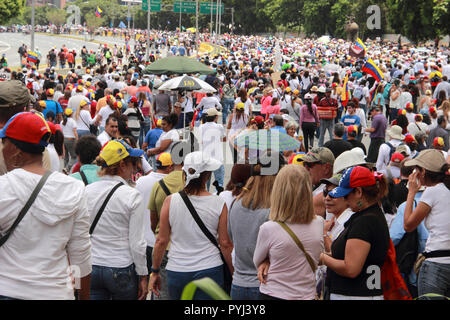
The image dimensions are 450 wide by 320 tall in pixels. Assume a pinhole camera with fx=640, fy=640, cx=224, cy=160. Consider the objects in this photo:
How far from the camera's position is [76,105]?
12875mm

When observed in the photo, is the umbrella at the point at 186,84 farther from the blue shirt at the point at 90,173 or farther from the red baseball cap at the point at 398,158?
the blue shirt at the point at 90,173

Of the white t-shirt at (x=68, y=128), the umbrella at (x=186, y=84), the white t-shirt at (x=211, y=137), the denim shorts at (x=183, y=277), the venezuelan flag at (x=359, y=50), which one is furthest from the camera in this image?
the venezuelan flag at (x=359, y=50)

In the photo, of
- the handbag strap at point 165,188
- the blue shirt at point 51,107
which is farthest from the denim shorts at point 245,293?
the blue shirt at point 51,107

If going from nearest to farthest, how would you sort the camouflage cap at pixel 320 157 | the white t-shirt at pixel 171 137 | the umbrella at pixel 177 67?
the camouflage cap at pixel 320 157
the white t-shirt at pixel 171 137
the umbrella at pixel 177 67

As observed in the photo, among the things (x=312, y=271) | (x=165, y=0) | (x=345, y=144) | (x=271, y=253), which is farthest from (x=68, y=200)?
(x=165, y=0)

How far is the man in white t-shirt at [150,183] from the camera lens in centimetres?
573

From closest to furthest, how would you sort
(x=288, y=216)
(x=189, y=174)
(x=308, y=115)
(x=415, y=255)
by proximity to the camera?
(x=288, y=216) < (x=189, y=174) < (x=415, y=255) < (x=308, y=115)

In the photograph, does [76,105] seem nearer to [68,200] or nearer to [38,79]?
[38,79]

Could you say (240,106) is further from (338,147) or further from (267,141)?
(267,141)

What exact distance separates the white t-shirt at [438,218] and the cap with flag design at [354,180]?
1.08 m

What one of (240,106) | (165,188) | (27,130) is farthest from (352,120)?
(27,130)

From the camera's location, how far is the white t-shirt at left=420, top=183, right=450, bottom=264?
15.9 ft

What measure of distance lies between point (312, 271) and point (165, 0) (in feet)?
475

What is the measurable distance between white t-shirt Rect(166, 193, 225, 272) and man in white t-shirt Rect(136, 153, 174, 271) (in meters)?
1.10
